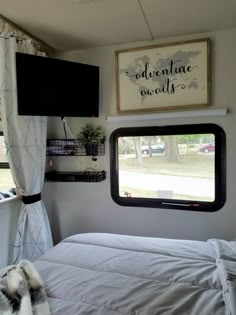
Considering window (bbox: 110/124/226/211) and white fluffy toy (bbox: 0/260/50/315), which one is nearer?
white fluffy toy (bbox: 0/260/50/315)

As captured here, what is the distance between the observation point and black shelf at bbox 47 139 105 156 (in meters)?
2.57

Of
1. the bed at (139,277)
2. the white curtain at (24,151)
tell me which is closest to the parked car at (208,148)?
the bed at (139,277)

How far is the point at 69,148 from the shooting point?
8.56ft

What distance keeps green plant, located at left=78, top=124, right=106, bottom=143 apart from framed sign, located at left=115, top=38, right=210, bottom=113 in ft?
0.88

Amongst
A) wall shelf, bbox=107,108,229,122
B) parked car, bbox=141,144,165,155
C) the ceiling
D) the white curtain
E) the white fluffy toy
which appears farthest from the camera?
parked car, bbox=141,144,165,155

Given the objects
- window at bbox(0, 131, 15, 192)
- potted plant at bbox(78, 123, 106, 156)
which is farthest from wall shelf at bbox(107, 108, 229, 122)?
window at bbox(0, 131, 15, 192)

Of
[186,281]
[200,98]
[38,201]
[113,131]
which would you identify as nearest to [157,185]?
[113,131]

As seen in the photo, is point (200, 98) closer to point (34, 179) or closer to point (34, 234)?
point (34, 179)

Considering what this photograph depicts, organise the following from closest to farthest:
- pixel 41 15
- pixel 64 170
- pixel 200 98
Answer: pixel 41 15 < pixel 200 98 < pixel 64 170

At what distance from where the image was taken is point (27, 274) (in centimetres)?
126

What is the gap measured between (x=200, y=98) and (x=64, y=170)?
4.88ft

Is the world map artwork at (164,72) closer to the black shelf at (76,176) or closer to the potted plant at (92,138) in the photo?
the potted plant at (92,138)

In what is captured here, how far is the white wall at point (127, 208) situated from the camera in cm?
223

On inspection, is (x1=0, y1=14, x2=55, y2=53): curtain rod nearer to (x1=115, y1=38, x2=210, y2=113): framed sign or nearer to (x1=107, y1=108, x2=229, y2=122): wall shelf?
(x1=115, y1=38, x2=210, y2=113): framed sign
